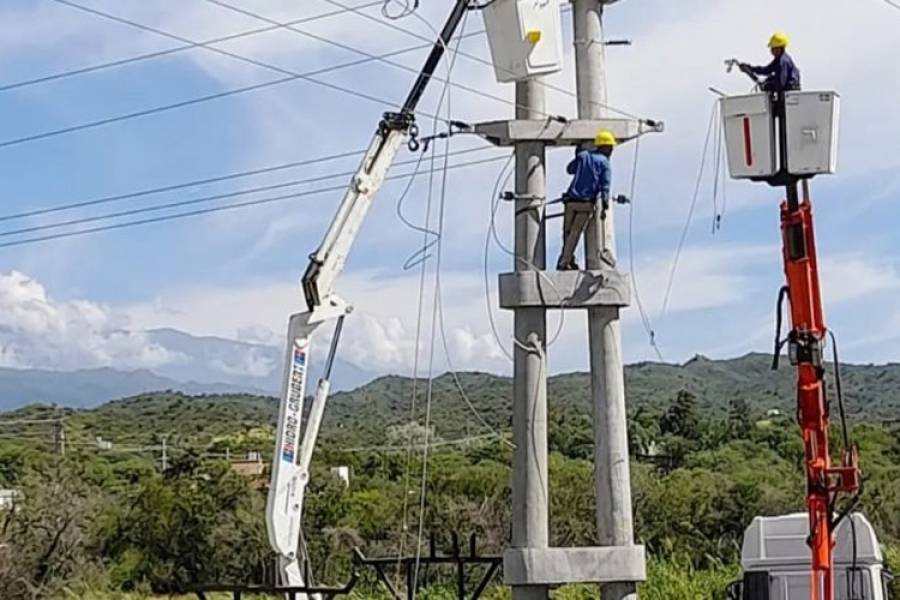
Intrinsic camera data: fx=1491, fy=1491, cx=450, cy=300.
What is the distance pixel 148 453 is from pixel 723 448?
20.1 metres

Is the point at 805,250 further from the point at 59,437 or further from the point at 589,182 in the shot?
the point at 59,437

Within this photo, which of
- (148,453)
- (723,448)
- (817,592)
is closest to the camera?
(817,592)

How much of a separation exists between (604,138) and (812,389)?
2.48 m

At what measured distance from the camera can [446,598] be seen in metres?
18.1

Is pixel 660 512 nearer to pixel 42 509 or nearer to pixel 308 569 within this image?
pixel 42 509

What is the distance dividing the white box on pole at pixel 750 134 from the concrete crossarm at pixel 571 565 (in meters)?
2.96

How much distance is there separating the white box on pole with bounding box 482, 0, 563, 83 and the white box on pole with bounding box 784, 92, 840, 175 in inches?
78.0

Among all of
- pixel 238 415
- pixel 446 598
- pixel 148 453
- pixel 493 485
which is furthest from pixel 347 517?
pixel 238 415

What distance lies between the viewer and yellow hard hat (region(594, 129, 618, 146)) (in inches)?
439

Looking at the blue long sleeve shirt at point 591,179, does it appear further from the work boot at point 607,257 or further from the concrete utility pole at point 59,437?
the concrete utility pole at point 59,437

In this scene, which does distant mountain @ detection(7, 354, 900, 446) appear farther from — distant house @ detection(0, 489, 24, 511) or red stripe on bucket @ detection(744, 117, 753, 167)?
red stripe on bucket @ detection(744, 117, 753, 167)

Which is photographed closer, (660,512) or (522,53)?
(522,53)

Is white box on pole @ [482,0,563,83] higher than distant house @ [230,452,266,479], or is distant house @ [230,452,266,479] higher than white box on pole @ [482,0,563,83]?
white box on pole @ [482,0,563,83]

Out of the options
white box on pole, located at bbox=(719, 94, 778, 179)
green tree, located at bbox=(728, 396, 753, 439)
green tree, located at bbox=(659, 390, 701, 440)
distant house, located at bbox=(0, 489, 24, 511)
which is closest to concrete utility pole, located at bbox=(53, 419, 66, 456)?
distant house, located at bbox=(0, 489, 24, 511)
